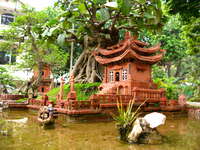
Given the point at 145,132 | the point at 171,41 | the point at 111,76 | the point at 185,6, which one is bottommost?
the point at 145,132

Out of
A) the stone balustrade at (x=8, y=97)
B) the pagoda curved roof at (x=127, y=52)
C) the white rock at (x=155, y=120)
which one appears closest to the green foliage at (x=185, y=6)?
the white rock at (x=155, y=120)

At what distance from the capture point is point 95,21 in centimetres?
1535

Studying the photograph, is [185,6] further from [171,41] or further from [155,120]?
[171,41]

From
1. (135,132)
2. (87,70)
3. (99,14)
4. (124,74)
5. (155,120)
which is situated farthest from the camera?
(87,70)

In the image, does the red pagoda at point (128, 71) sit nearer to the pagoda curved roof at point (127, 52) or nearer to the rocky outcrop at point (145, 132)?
the pagoda curved roof at point (127, 52)

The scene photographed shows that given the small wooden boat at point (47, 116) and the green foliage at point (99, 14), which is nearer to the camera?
the small wooden boat at point (47, 116)

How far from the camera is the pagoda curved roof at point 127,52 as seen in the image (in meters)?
15.2

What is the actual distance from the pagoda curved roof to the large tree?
1.09m

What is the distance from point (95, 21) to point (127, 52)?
3413mm

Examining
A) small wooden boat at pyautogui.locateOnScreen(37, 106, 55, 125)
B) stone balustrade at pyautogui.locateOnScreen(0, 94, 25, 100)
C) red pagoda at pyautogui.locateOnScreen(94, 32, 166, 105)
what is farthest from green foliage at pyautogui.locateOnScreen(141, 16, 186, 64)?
small wooden boat at pyautogui.locateOnScreen(37, 106, 55, 125)

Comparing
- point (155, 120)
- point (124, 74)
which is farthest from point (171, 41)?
point (155, 120)

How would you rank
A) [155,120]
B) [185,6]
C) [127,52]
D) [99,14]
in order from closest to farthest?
[185,6] → [155,120] → [99,14] → [127,52]

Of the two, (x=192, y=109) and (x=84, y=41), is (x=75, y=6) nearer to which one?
(x=84, y=41)

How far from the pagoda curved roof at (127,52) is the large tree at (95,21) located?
1.09 meters
